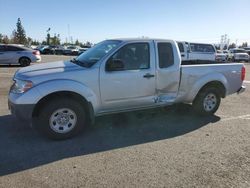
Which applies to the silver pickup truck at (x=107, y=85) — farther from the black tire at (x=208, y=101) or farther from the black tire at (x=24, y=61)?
the black tire at (x=24, y=61)

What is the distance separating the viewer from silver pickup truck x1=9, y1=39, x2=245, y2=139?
→ 527 centimetres

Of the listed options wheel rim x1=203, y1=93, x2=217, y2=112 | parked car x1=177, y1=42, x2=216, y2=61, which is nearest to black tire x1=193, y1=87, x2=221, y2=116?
wheel rim x1=203, y1=93, x2=217, y2=112

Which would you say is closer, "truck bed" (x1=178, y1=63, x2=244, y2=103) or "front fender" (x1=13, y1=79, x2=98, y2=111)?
"front fender" (x1=13, y1=79, x2=98, y2=111)

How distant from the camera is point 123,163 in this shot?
14.9 ft

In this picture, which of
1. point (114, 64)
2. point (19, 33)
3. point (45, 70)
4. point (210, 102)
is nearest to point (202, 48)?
point (210, 102)

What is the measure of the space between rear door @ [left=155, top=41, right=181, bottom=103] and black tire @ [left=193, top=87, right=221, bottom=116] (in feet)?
2.53

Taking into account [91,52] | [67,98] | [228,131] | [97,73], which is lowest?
[228,131]

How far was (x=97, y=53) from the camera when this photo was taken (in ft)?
20.2

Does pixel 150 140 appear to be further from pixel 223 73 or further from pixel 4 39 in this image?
pixel 4 39

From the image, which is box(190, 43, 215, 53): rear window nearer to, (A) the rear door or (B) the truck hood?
(A) the rear door

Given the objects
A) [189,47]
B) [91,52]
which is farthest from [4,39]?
[91,52]

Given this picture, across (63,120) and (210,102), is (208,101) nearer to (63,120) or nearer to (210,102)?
(210,102)

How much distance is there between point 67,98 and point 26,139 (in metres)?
1.07

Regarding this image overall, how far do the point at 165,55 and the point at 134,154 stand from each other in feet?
8.19
